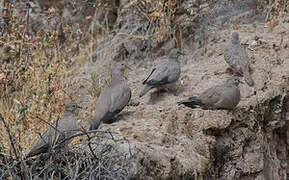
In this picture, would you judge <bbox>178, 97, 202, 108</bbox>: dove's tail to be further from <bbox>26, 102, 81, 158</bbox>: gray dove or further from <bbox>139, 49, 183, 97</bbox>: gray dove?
Answer: <bbox>26, 102, 81, 158</bbox>: gray dove

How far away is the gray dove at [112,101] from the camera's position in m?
5.19

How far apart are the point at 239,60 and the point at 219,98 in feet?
3.16

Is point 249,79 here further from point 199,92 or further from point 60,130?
point 60,130

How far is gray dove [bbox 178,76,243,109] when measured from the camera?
17.1 feet

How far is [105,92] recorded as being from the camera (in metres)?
5.57

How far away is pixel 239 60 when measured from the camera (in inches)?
236

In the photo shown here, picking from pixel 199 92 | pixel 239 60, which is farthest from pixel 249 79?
pixel 199 92

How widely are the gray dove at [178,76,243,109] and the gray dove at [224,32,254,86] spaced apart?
0.42 meters

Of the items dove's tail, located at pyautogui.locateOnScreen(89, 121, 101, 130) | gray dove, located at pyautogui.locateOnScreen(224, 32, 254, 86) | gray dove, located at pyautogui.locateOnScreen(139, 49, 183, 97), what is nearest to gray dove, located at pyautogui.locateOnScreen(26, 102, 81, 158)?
dove's tail, located at pyautogui.locateOnScreen(89, 121, 101, 130)

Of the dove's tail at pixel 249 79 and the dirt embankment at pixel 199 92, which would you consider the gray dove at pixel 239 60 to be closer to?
the dove's tail at pixel 249 79

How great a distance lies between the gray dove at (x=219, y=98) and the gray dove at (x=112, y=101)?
74 centimetres

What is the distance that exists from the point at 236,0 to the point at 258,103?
3190mm

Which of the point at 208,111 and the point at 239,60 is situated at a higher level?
the point at 239,60

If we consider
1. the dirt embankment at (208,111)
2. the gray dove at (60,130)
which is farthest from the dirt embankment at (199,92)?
the gray dove at (60,130)
